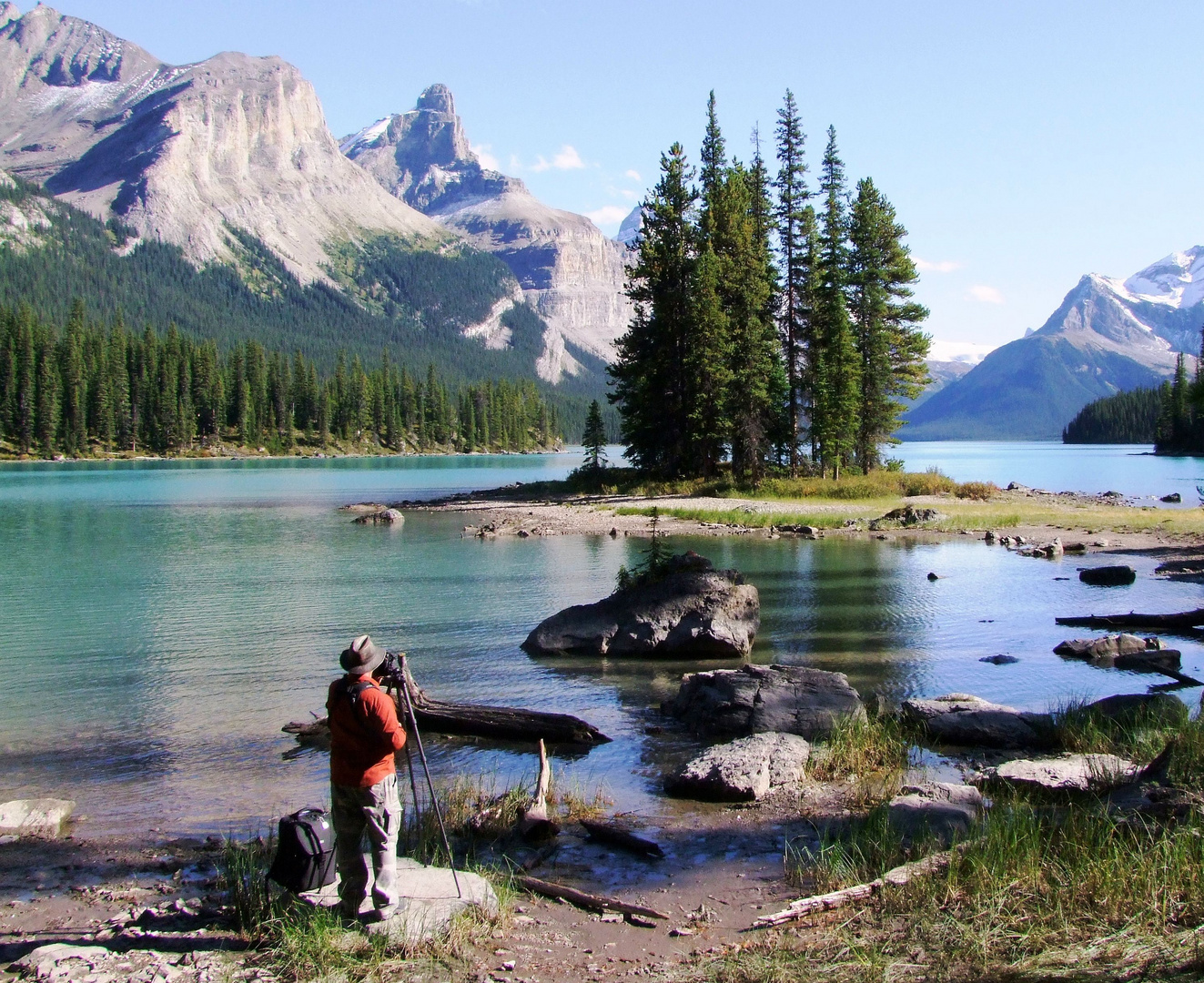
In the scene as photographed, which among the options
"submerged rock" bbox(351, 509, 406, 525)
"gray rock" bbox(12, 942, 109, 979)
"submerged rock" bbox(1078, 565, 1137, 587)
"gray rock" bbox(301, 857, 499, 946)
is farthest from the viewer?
"submerged rock" bbox(351, 509, 406, 525)

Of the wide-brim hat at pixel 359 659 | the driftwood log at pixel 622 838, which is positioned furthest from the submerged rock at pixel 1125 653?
the wide-brim hat at pixel 359 659

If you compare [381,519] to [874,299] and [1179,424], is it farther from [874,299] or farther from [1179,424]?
[1179,424]

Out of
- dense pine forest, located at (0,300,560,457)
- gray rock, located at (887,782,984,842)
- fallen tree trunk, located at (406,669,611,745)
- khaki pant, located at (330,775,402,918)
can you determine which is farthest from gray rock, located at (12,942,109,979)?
dense pine forest, located at (0,300,560,457)

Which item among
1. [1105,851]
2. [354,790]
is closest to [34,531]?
[354,790]

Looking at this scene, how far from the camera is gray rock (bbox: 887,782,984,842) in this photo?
877 centimetres

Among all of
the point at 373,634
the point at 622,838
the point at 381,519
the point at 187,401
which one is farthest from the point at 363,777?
the point at 187,401

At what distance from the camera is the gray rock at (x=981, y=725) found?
42.0 ft

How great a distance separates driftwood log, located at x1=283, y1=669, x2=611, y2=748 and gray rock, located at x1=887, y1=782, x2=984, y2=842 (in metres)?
4.82

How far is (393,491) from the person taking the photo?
7500 centimetres

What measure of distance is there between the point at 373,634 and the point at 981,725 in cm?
1356

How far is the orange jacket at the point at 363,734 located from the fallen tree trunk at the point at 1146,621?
19259 millimetres

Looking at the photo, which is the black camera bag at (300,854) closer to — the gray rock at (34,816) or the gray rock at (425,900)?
the gray rock at (425,900)

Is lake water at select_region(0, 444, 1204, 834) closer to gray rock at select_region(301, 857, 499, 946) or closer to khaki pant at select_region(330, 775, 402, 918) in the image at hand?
gray rock at select_region(301, 857, 499, 946)

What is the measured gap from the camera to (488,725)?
13438mm
